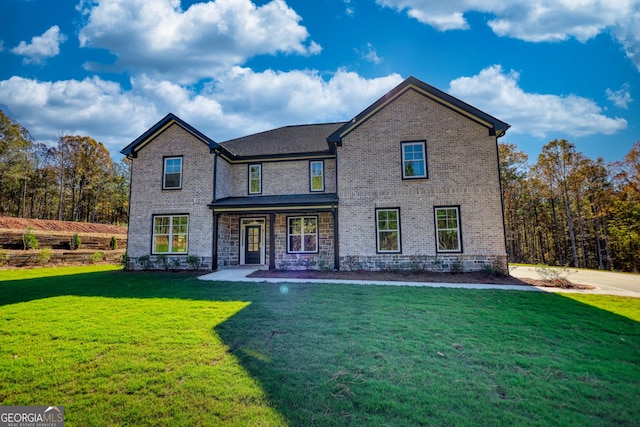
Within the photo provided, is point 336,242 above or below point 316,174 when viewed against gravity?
below

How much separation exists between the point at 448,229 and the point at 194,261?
11543 mm

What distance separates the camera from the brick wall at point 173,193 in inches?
557

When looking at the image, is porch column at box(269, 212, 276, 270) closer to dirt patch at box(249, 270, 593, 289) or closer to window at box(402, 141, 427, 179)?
dirt patch at box(249, 270, 593, 289)

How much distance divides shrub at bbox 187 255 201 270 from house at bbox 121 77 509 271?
66mm

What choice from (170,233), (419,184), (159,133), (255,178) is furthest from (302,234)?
(159,133)

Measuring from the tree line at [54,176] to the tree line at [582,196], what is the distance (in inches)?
1836

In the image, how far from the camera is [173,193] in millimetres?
14602

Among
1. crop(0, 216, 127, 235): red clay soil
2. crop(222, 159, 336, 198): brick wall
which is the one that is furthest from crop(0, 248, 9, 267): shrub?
crop(222, 159, 336, 198): brick wall

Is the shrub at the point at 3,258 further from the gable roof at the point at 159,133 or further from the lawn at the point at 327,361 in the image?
the lawn at the point at 327,361

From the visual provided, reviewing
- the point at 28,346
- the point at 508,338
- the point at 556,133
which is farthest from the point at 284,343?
the point at 556,133

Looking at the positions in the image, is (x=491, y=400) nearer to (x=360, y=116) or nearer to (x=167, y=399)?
(x=167, y=399)

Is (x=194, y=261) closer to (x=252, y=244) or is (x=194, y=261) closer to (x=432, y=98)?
(x=252, y=244)

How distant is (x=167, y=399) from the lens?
3074 mm

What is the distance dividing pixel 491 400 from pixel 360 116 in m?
12.0
